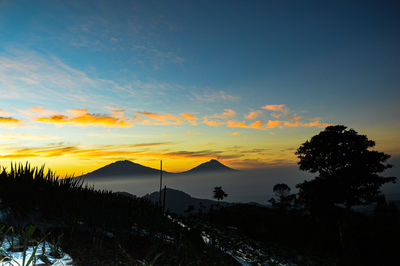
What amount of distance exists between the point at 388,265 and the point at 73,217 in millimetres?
27336

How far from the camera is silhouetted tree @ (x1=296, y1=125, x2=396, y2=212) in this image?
79.1ft

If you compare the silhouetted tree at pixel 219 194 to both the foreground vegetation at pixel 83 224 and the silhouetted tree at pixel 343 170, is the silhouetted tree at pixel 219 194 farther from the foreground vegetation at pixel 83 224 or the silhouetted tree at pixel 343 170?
the foreground vegetation at pixel 83 224

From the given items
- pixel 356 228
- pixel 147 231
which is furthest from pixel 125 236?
pixel 356 228

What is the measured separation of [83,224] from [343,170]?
2441 centimetres

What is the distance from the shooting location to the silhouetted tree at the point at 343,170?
2411 cm

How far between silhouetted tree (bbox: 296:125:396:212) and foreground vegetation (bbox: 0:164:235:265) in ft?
67.1

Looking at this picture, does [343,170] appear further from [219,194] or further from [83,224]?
[219,194]

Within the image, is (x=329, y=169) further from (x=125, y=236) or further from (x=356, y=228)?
(x=125, y=236)

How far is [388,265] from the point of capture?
22.8 m

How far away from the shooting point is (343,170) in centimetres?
2455

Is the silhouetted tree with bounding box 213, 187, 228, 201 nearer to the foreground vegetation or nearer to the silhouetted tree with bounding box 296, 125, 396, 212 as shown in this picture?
the silhouetted tree with bounding box 296, 125, 396, 212

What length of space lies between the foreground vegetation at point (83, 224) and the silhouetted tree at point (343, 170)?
67.1 ft

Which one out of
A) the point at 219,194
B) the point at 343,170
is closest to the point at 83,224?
the point at 343,170

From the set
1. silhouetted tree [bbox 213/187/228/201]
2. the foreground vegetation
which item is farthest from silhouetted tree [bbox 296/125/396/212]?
silhouetted tree [bbox 213/187/228/201]
